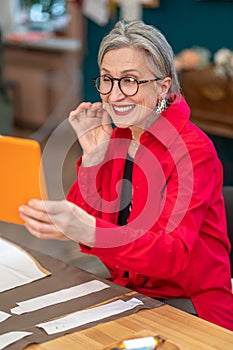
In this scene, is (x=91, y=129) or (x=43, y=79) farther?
(x=43, y=79)

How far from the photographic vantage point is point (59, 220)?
1.53 m

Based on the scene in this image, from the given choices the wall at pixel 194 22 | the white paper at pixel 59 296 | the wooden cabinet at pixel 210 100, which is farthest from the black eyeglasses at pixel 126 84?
the wall at pixel 194 22

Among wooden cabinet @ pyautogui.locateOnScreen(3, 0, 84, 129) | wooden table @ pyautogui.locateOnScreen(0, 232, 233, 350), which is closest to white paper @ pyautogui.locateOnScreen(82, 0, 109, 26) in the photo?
wooden cabinet @ pyautogui.locateOnScreen(3, 0, 84, 129)

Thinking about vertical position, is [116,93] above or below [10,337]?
above

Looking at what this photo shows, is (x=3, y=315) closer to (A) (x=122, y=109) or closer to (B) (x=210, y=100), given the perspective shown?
(A) (x=122, y=109)

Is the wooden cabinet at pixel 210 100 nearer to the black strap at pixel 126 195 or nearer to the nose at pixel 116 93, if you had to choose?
the black strap at pixel 126 195

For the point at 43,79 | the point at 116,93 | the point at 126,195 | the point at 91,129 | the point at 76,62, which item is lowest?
the point at 43,79

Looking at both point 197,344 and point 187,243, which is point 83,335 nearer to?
point 197,344

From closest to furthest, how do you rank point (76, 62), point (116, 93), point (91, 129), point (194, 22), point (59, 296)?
point (59, 296) → point (116, 93) → point (91, 129) → point (194, 22) → point (76, 62)

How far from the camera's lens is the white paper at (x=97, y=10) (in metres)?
5.42

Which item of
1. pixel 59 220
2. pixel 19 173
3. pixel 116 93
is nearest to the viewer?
pixel 59 220

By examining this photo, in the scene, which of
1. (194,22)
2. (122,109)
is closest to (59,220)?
(122,109)

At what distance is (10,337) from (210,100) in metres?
2.78

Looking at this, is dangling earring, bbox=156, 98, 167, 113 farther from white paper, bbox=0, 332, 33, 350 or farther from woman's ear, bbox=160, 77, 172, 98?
white paper, bbox=0, 332, 33, 350
